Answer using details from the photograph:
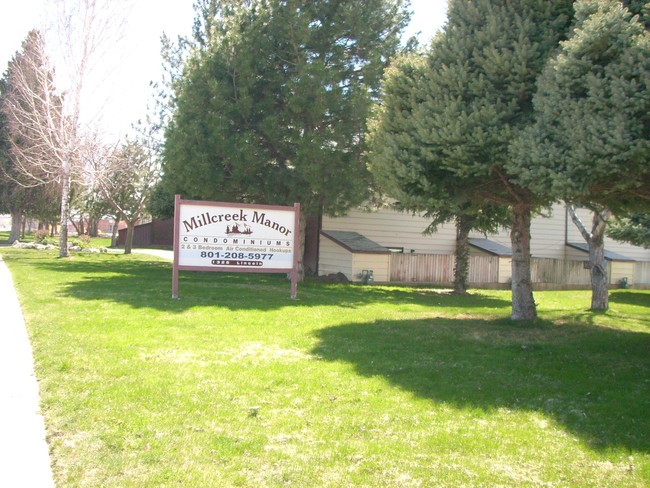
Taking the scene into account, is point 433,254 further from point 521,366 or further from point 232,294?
point 521,366

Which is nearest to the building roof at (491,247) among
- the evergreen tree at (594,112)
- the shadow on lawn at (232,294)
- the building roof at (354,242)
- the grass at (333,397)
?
the building roof at (354,242)

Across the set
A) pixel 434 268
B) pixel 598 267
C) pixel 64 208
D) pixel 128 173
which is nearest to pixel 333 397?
pixel 598 267

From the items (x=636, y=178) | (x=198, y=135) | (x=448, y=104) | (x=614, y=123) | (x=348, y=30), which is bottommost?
(x=636, y=178)

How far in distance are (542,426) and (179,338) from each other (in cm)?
538

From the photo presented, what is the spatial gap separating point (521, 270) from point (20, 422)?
9145mm

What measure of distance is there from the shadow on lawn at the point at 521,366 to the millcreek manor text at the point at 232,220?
12.9ft

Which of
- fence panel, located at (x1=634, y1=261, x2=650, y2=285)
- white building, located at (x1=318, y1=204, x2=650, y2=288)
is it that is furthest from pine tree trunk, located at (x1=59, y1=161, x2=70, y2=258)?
fence panel, located at (x1=634, y1=261, x2=650, y2=285)

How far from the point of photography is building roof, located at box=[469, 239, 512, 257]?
22750mm

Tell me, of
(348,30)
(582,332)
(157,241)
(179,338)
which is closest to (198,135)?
(348,30)

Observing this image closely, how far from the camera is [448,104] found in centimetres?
888

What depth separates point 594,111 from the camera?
24.1 ft

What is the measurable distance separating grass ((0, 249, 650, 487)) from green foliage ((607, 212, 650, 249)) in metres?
7.18

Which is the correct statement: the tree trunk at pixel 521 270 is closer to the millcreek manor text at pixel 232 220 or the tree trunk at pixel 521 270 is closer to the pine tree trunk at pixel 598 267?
the pine tree trunk at pixel 598 267

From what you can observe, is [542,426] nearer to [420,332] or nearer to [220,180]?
[420,332]
